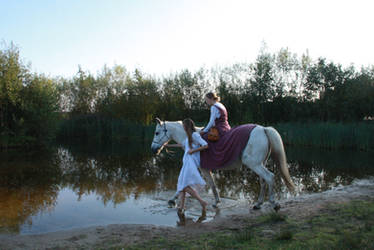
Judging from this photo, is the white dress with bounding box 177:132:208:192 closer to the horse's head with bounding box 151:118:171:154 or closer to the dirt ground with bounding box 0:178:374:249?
the dirt ground with bounding box 0:178:374:249

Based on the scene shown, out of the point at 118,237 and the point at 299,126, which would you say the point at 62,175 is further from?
the point at 299,126

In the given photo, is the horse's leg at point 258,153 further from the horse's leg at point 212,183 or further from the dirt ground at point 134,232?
the horse's leg at point 212,183

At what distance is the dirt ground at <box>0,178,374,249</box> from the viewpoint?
400 cm

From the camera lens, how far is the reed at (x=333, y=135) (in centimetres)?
1664

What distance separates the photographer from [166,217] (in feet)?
18.0

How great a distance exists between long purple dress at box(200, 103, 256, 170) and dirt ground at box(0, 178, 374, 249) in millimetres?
1004

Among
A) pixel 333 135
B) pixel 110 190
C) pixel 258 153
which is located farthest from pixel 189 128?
pixel 333 135

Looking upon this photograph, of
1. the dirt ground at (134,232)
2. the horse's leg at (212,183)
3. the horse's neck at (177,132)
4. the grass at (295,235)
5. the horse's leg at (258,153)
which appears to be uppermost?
the horse's neck at (177,132)

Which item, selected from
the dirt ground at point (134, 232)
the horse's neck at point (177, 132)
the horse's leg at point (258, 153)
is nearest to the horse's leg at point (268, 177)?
the horse's leg at point (258, 153)

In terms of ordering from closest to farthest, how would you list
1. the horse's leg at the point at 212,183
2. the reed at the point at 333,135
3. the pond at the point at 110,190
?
the pond at the point at 110,190, the horse's leg at the point at 212,183, the reed at the point at 333,135

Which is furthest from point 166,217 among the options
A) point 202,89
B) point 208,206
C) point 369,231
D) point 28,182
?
point 202,89

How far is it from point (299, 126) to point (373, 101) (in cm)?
664

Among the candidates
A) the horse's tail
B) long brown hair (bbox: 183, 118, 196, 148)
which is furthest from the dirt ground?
long brown hair (bbox: 183, 118, 196, 148)

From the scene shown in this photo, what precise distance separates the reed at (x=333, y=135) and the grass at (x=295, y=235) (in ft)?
44.8
